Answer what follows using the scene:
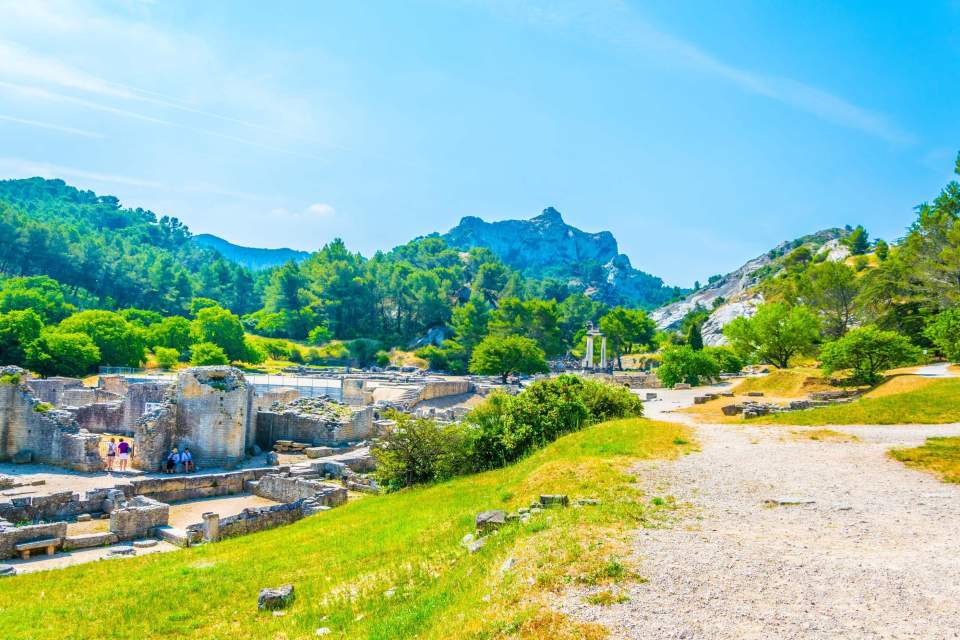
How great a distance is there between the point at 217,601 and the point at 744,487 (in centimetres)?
986

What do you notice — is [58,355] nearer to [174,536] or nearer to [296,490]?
[296,490]

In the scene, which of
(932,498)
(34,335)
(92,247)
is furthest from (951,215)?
(92,247)

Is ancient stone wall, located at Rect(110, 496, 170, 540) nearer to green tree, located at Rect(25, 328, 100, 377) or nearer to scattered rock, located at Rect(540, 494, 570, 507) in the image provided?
scattered rock, located at Rect(540, 494, 570, 507)

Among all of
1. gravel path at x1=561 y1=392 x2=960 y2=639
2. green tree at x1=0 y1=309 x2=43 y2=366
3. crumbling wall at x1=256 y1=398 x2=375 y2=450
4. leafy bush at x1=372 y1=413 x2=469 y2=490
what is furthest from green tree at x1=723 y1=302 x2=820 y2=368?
green tree at x1=0 y1=309 x2=43 y2=366

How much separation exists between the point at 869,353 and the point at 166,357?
193 feet

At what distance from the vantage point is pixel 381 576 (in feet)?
31.2

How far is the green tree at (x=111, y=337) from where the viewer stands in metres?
57.3

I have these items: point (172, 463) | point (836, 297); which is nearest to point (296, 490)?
point (172, 463)

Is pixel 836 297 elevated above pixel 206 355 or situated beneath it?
elevated above

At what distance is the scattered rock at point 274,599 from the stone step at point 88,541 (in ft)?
27.3

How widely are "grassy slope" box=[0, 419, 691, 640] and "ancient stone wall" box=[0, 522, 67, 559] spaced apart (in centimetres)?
229

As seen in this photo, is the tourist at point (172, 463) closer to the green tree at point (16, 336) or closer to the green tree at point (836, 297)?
the green tree at point (16, 336)

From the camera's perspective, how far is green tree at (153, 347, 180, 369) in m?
61.3

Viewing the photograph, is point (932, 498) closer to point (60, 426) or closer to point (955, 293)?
point (60, 426)
